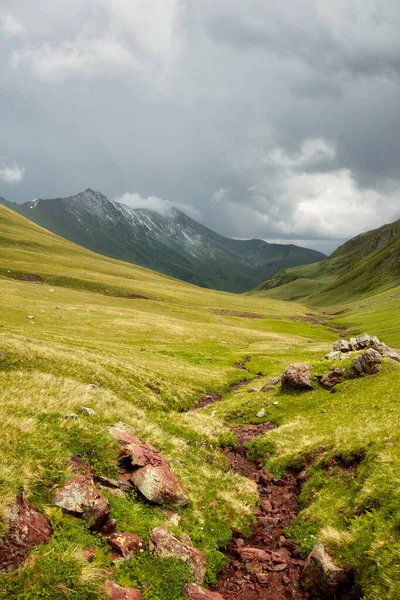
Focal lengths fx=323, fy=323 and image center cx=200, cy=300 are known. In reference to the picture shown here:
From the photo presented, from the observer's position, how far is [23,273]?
122 metres

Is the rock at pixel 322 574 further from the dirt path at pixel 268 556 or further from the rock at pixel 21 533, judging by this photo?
the rock at pixel 21 533

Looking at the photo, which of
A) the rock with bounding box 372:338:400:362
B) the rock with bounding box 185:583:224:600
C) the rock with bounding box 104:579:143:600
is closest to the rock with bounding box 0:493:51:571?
the rock with bounding box 104:579:143:600

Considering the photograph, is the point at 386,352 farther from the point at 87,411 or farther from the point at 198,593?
the point at 198,593

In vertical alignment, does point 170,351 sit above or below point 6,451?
below

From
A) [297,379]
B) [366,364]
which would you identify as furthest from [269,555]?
[366,364]

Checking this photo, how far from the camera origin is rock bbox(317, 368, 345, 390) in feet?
96.1

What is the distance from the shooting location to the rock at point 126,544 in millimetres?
9531

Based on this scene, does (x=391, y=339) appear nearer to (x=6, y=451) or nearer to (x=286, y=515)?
(x=286, y=515)

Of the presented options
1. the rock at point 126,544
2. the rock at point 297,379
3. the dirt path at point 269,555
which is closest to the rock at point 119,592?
the rock at point 126,544

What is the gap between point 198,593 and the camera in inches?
375

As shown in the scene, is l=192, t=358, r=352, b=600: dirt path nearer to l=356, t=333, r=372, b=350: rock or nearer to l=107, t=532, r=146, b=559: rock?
l=107, t=532, r=146, b=559: rock

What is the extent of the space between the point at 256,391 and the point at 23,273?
115m

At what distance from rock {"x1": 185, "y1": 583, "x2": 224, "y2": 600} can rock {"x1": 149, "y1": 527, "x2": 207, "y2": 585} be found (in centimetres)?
37

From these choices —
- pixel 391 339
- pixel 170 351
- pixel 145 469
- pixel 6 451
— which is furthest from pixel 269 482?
pixel 391 339
